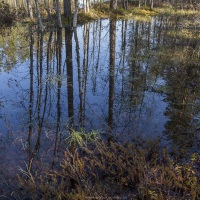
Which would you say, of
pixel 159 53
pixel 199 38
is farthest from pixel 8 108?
pixel 199 38

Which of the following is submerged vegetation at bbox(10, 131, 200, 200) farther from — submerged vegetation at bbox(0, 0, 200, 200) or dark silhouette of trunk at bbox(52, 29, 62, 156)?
dark silhouette of trunk at bbox(52, 29, 62, 156)

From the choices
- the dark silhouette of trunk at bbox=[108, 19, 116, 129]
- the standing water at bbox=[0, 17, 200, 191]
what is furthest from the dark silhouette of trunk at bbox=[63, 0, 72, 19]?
the standing water at bbox=[0, 17, 200, 191]

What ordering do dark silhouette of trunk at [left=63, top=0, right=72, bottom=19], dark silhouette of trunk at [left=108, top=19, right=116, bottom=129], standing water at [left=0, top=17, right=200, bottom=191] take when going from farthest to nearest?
1. dark silhouette of trunk at [left=63, top=0, right=72, bottom=19]
2. dark silhouette of trunk at [left=108, top=19, right=116, bottom=129]
3. standing water at [left=0, top=17, right=200, bottom=191]

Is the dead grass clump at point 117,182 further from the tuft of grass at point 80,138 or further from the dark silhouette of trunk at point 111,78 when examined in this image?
the dark silhouette of trunk at point 111,78

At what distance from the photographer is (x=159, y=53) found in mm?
11844

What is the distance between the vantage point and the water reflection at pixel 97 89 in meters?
5.82

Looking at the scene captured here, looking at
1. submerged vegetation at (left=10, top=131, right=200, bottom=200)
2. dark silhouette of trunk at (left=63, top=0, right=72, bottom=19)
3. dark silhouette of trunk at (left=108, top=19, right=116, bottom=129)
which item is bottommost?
submerged vegetation at (left=10, top=131, right=200, bottom=200)

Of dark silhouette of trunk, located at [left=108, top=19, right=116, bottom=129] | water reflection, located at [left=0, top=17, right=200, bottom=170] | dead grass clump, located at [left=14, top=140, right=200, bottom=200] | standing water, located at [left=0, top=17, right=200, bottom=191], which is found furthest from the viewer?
dark silhouette of trunk, located at [left=108, top=19, right=116, bottom=129]

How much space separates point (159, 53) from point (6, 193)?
9.81 meters

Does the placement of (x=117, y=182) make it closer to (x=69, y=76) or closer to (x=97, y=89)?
(x=97, y=89)

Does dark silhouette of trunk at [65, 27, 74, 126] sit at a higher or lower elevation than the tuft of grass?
higher

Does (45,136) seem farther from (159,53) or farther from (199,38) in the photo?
(199,38)

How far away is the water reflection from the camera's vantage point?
5816mm

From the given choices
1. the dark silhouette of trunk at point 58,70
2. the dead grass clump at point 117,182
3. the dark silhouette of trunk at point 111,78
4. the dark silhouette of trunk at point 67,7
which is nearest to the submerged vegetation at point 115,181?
the dead grass clump at point 117,182
